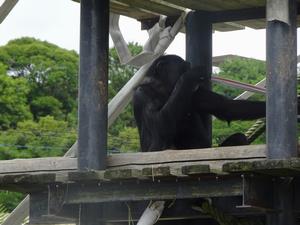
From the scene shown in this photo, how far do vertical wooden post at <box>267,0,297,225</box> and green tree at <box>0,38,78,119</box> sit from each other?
28.2 metres

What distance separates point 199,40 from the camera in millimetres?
10312

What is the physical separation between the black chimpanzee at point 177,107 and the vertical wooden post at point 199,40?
1.24ft

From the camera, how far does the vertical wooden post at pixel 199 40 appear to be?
33.7 feet

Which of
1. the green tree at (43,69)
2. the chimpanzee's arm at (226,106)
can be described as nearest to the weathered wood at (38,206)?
the chimpanzee's arm at (226,106)

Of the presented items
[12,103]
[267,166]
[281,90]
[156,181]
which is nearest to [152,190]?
[156,181]

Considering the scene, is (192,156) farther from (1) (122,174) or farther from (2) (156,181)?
(1) (122,174)

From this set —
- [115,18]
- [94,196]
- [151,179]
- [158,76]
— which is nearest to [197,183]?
[151,179]

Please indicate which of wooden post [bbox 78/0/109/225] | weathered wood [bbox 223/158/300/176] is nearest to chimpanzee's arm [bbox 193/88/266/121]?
wooden post [bbox 78/0/109/225]

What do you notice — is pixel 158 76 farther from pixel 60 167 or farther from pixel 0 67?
pixel 0 67

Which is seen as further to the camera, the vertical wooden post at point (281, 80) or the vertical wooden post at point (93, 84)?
the vertical wooden post at point (93, 84)

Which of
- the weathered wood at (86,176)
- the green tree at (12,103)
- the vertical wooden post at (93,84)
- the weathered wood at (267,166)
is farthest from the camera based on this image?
the green tree at (12,103)

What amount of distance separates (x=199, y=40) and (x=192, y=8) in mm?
313

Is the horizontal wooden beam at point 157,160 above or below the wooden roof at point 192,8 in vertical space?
below

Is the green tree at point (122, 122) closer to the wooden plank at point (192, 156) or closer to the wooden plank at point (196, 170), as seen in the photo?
the wooden plank at point (192, 156)
